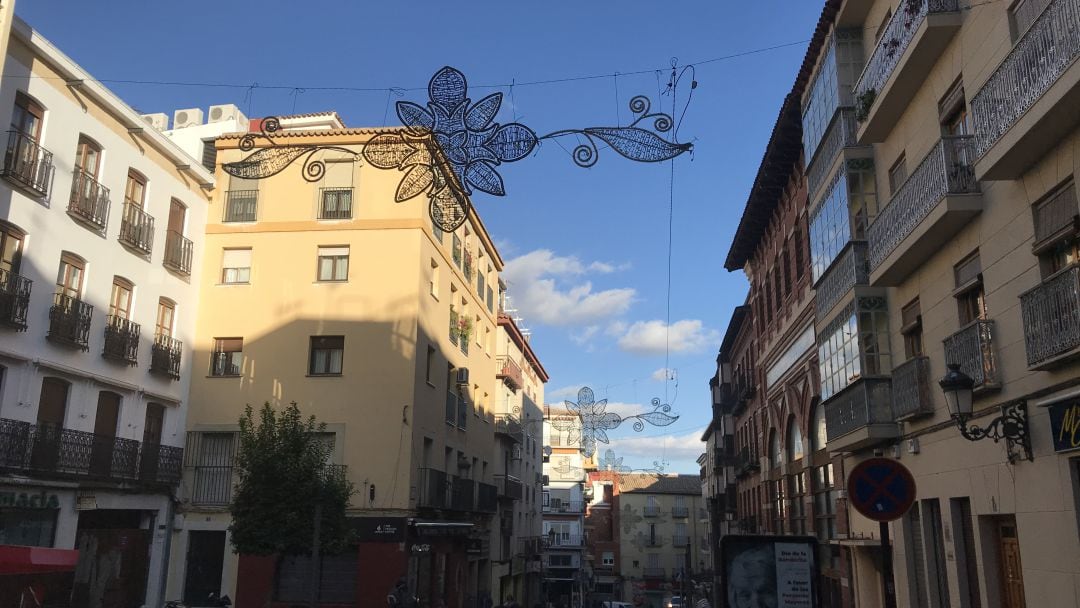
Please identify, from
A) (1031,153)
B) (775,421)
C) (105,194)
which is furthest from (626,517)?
(1031,153)

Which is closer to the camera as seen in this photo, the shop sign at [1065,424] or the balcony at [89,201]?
the shop sign at [1065,424]

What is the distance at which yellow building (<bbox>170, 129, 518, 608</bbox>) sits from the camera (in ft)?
75.6

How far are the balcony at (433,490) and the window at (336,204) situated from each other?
26.2 feet

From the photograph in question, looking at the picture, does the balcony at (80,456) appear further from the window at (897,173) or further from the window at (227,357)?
the window at (897,173)

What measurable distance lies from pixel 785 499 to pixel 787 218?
8.42 meters

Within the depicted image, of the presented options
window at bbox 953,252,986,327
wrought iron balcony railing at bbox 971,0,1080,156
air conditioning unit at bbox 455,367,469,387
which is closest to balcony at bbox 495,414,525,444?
air conditioning unit at bbox 455,367,469,387

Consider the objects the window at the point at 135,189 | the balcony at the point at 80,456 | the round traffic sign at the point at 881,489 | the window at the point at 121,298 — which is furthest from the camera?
the window at the point at 135,189

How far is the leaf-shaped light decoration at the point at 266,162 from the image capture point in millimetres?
10966

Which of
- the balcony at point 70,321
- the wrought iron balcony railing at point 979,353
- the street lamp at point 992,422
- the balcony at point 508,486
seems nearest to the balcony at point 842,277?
the wrought iron balcony railing at point 979,353

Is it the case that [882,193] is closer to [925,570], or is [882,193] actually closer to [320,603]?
[925,570]

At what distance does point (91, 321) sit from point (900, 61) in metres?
17.9

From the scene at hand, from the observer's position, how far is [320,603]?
22719 millimetres

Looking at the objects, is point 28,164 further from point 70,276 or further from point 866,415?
point 866,415

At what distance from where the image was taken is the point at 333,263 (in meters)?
25.2
